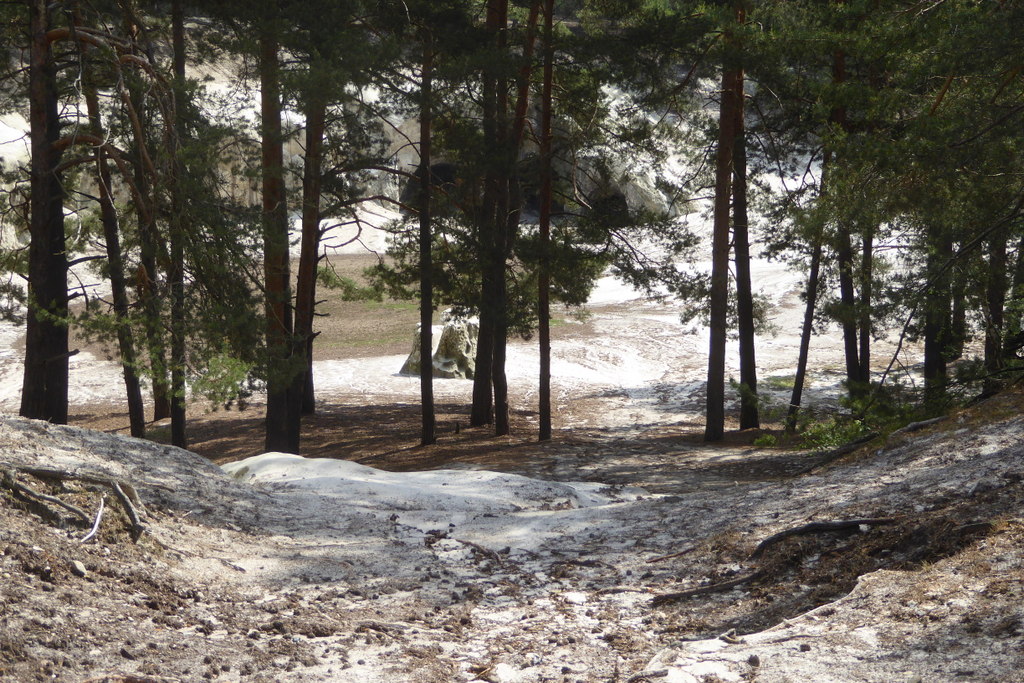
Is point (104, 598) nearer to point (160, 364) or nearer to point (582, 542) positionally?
point (582, 542)

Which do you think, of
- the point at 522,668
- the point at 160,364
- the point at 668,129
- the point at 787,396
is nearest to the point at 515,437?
the point at 668,129

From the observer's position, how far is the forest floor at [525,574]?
11.8 ft

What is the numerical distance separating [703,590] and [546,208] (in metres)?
10.6

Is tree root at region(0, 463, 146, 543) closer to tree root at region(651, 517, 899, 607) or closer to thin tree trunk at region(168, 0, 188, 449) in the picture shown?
tree root at region(651, 517, 899, 607)

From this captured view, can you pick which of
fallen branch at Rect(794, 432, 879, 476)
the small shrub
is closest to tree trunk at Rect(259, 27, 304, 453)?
fallen branch at Rect(794, 432, 879, 476)

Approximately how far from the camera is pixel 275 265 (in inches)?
489

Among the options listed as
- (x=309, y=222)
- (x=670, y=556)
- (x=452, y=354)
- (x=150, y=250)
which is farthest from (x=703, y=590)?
(x=452, y=354)

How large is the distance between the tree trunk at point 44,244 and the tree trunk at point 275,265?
2179 mm

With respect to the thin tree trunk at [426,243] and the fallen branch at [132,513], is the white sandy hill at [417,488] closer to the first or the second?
the fallen branch at [132,513]

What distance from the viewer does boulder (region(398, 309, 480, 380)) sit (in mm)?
22875

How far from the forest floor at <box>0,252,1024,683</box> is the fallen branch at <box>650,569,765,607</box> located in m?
0.01

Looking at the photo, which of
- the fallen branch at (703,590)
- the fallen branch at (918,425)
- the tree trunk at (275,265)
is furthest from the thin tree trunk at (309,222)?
the fallen branch at (703,590)

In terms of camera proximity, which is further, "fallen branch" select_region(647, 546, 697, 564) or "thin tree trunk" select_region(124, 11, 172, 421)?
"thin tree trunk" select_region(124, 11, 172, 421)

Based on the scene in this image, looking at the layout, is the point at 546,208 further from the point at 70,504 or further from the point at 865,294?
the point at 70,504
